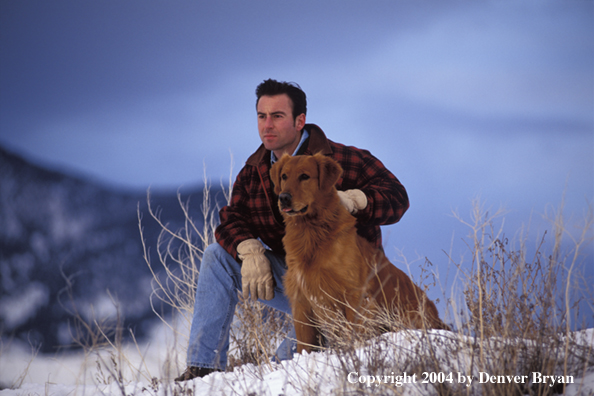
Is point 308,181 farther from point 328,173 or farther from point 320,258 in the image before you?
point 320,258

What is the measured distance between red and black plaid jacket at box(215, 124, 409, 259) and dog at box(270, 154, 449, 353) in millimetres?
274

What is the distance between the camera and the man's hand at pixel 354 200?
2.62m

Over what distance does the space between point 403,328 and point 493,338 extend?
15.1 inches

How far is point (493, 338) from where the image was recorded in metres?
1.92

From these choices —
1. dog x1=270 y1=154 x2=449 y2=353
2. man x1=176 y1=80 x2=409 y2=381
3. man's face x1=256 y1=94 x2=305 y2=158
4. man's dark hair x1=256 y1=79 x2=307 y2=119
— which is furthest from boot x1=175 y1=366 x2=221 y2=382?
man's dark hair x1=256 y1=79 x2=307 y2=119

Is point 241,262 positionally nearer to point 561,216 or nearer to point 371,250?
point 371,250

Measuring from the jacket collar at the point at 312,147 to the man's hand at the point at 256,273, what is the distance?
687 mm

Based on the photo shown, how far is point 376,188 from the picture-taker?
2.81 m

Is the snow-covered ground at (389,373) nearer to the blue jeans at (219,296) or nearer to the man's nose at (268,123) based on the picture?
the blue jeans at (219,296)

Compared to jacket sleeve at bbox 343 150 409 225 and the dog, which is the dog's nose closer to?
the dog

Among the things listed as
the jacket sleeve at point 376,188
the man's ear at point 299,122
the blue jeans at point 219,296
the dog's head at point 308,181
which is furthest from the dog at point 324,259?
the man's ear at point 299,122

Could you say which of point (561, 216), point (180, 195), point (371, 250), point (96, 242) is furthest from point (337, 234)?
point (96, 242)

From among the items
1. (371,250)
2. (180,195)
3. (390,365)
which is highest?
(180,195)

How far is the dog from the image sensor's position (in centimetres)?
246
